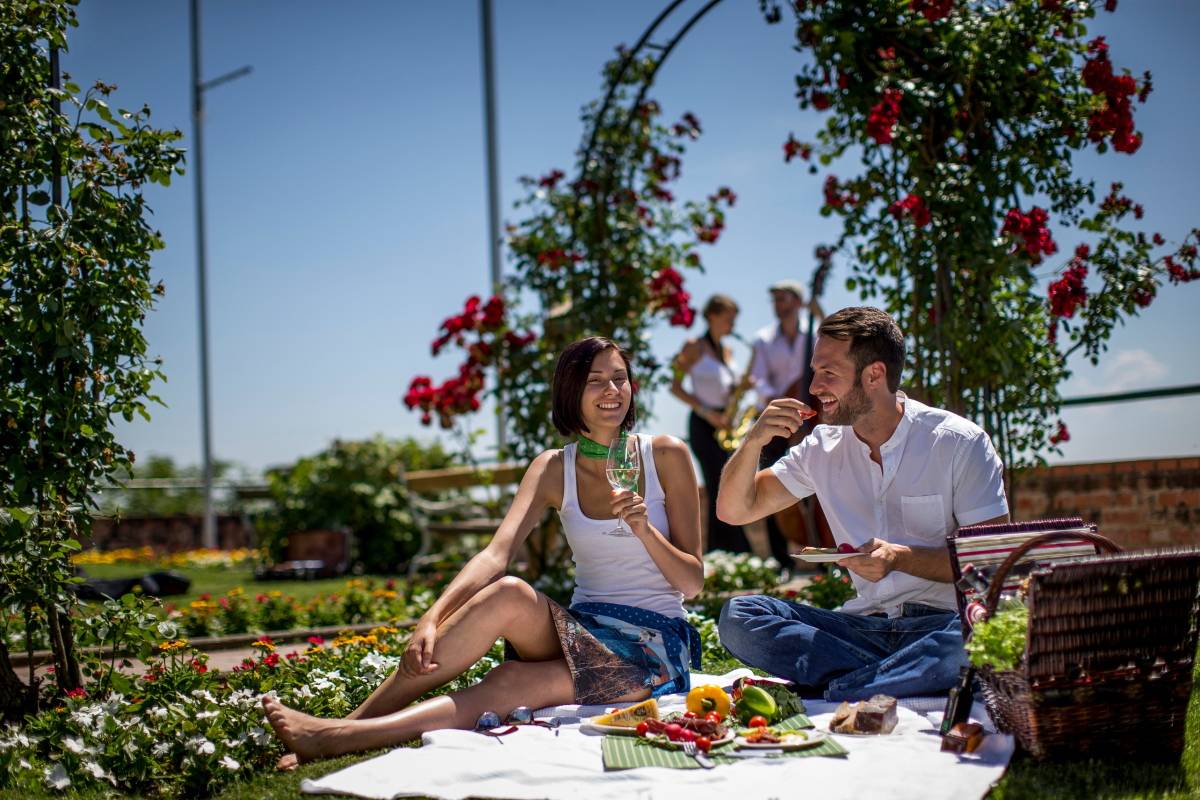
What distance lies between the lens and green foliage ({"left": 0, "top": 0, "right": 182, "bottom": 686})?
3.71m

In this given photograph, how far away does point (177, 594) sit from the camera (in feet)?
30.3

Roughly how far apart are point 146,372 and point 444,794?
85.5 inches

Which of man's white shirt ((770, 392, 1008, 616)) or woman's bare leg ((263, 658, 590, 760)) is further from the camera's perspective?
man's white shirt ((770, 392, 1008, 616))

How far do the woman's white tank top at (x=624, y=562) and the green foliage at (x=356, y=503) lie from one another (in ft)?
27.4

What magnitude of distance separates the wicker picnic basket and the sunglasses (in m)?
1.42

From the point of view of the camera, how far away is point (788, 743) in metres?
2.94

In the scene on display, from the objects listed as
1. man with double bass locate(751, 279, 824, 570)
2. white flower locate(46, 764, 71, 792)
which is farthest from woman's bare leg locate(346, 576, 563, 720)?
man with double bass locate(751, 279, 824, 570)

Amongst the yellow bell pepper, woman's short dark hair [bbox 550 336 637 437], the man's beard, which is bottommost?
the yellow bell pepper

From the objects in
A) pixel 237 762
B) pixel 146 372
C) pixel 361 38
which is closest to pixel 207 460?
pixel 361 38

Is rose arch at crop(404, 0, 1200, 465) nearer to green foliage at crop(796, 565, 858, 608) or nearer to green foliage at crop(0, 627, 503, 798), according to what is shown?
green foliage at crop(796, 565, 858, 608)

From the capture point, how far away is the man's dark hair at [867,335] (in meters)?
3.49

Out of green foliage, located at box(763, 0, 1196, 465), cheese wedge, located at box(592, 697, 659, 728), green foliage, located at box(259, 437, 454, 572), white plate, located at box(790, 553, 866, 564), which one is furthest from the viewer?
green foliage, located at box(259, 437, 454, 572)

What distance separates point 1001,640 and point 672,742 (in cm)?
95

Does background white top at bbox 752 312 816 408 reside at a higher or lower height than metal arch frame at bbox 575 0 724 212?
lower
